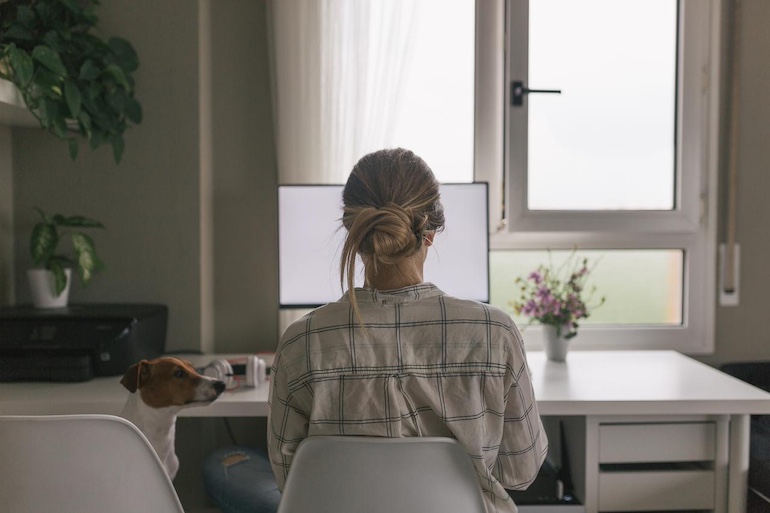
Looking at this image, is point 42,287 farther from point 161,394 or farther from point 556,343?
point 556,343

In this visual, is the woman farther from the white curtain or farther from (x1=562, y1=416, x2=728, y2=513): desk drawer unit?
the white curtain

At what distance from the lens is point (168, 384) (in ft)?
5.41

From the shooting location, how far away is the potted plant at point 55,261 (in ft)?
7.07

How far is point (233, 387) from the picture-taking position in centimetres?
188

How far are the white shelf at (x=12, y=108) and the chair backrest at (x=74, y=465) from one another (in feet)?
3.39

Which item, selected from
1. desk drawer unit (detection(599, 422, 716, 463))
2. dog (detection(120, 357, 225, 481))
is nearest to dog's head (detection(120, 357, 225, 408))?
Answer: dog (detection(120, 357, 225, 481))

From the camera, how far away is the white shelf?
1.86 metres

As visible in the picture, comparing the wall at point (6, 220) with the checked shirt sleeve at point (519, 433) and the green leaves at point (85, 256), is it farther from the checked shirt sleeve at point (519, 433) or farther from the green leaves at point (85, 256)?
the checked shirt sleeve at point (519, 433)

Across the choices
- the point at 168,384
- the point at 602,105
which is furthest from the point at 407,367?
Result: the point at 602,105

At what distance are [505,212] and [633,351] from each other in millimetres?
618

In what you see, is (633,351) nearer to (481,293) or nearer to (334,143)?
(481,293)

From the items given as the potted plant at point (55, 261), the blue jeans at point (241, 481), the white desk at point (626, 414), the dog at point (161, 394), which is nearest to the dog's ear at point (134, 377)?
the dog at point (161, 394)

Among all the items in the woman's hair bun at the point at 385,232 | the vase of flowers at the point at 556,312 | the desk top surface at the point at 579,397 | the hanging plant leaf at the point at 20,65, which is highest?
the hanging plant leaf at the point at 20,65

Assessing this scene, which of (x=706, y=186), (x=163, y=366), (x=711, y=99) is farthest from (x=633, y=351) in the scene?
(x=163, y=366)
